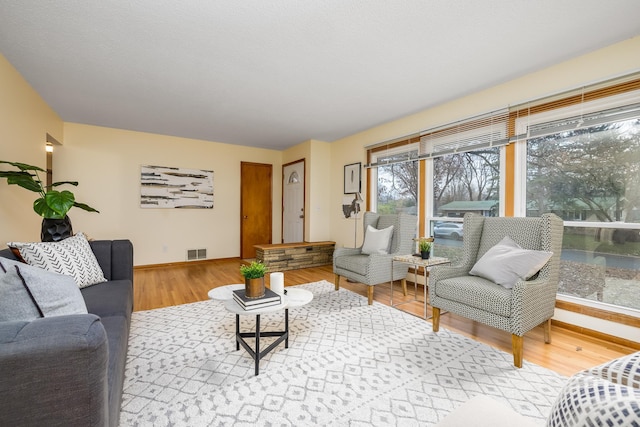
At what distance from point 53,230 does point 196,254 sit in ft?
9.07

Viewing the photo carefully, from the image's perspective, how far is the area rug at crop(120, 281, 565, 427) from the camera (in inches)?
59.2

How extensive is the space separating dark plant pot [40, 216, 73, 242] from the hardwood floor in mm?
1033

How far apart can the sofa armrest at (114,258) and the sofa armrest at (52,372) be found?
1910 mm

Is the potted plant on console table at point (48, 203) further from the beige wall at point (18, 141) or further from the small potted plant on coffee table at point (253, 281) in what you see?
the small potted plant on coffee table at point (253, 281)

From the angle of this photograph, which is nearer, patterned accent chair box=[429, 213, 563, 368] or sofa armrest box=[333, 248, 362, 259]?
patterned accent chair box=[429, 213, 563, 368]

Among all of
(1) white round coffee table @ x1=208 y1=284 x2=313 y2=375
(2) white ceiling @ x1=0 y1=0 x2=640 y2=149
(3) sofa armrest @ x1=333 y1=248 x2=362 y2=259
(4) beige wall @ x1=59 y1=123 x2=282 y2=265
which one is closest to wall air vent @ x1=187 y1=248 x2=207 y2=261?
(4) beige wall @ x1=59 y1=123 x2=282 y2=265

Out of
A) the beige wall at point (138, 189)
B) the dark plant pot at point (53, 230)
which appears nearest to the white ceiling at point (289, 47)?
the beige wall at point (138, 189)

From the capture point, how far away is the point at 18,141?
2.88 metres

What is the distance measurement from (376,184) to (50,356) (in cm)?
441

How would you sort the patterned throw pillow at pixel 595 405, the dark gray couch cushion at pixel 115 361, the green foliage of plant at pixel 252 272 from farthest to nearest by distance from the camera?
the green foliage of plant at pixel 252 272 < the dark gray couch cushion at pixel 115 361 < the patterned throw pillow at pixel 595 405

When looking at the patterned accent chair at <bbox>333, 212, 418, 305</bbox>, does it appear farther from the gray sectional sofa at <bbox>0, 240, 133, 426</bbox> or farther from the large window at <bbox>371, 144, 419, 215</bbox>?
the gray sectional sofa at <bbox>0, 240, 133, 426</bbox>

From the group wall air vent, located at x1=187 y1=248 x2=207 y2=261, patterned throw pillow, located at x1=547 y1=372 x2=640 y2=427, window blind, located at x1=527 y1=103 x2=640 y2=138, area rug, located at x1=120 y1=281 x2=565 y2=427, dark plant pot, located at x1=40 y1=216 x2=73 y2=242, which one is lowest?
area rug, located at x1=120 y1=281 x2=565 y2=427

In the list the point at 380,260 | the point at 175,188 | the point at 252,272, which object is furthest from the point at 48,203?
the point at 380,260

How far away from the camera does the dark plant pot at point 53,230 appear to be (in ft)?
9.23
